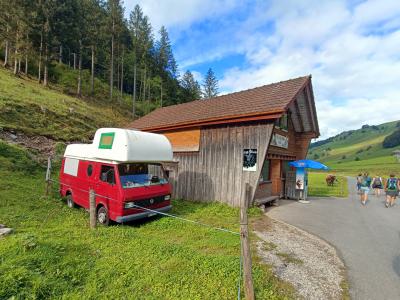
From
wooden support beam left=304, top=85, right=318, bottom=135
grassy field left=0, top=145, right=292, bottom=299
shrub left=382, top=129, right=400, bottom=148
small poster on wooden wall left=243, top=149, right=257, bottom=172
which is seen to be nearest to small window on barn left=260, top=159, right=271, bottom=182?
small poster on wooden wall left=243, top=149, right=257, bottom=172

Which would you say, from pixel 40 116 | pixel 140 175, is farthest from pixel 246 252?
pixel 40 116

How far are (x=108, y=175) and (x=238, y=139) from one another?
5952 millimetres

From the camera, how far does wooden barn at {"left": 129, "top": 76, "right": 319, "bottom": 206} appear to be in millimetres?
10633

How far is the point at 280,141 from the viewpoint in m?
13.4

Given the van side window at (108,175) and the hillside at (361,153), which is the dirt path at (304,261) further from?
the hillside at (361,153)

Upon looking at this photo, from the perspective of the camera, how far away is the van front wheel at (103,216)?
8430 mm

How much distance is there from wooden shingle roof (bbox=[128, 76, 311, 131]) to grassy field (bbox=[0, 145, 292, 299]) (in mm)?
4907

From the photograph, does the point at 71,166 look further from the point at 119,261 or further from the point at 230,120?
the point at 230,120

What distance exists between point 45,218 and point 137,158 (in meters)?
3.85

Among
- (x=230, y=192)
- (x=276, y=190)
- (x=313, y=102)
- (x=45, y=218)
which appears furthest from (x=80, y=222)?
(x=313, y=102)

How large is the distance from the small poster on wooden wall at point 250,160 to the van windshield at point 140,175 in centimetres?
374

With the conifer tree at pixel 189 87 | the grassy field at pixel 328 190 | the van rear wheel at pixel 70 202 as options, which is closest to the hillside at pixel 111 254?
the van rear wheel at pixel 70 202

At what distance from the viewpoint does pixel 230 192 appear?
37.0 feet

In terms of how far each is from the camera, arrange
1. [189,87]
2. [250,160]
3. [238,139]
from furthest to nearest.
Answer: [189,87], [238,139], [250,160]
